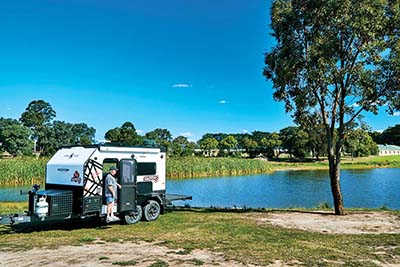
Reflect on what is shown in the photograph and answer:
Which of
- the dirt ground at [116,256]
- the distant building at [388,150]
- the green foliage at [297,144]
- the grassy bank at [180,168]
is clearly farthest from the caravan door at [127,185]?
the distant building at [388,150]

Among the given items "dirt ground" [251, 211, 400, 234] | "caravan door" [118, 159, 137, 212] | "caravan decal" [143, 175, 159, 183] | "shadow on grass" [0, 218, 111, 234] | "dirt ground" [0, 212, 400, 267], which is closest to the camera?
"dirt ground" [0, 212, 400, 267]

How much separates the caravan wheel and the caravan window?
1.16 m

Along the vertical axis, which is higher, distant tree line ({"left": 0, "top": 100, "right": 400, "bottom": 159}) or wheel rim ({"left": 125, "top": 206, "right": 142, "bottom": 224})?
distant tree line ({"left": 0, "top": 100, "right": 400, "bottom": 159})

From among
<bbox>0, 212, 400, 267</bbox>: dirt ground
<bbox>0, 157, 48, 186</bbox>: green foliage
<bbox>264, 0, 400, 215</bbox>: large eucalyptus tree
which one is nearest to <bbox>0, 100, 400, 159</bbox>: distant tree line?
<bbox>0, 157, 48, 186</bbox>: green foliage

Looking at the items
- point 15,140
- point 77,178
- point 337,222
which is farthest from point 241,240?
point 15,140

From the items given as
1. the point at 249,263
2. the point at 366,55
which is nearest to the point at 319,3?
the point at 366,55

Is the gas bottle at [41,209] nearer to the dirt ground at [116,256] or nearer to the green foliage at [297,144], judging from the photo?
the dirt ground at [116,256]

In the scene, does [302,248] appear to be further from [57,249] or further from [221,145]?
[221,145]

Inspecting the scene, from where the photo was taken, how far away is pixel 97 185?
10570 millimetres

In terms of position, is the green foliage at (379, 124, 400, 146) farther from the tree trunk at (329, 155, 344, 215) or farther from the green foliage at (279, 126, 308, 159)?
the tree trunk at (329, 155, 344, 215)

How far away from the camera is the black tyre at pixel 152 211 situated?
39.2 ft

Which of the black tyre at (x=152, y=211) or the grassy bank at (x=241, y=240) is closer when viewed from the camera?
the grassy bank at (x=241, y=240)

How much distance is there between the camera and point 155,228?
10.7 meters

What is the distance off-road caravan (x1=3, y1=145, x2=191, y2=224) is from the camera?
9.98 meters
